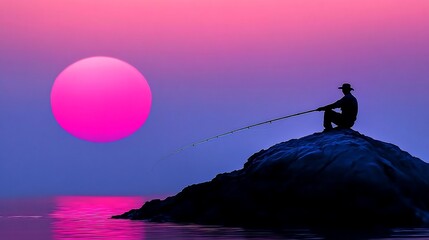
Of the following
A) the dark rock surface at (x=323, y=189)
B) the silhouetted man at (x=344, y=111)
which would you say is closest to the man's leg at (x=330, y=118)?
the silhouetted man at (x=344, y=111)

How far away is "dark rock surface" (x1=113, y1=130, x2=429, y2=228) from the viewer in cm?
3447

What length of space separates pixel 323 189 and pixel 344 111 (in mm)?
4042

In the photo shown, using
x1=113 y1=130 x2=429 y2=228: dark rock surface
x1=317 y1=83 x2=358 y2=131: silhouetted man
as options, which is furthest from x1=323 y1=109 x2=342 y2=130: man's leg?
x1=113 y1=130 x2=429 y2=228: dark rock surface

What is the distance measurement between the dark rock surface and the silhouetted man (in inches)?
17.1

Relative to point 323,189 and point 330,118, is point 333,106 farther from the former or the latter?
point 323,189

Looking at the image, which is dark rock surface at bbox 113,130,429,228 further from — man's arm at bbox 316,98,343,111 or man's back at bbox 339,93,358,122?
man's arm at bbox 316,98,343,111

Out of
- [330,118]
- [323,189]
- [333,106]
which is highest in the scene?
[333,106]

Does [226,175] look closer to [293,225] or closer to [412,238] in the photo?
[293,225]

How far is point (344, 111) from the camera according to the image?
37406mm

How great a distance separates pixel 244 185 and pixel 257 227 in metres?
3.31

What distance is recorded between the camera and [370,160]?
35469mm

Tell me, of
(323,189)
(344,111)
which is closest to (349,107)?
(344,111)

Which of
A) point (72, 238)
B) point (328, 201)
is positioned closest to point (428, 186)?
point (328, 201)

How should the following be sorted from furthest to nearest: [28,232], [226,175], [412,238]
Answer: [226,175], [28,232], [412,238]
